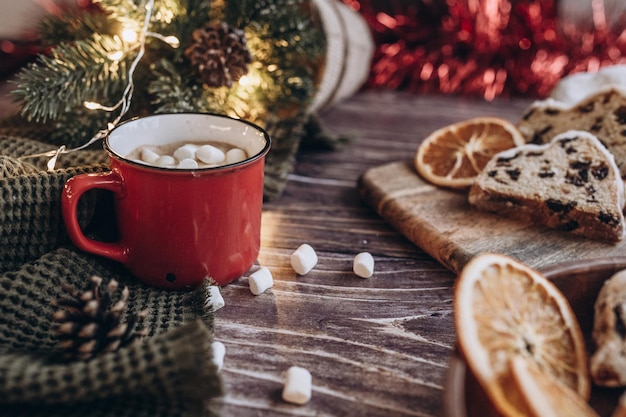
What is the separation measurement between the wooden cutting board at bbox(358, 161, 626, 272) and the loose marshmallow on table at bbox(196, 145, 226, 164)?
1.16ft

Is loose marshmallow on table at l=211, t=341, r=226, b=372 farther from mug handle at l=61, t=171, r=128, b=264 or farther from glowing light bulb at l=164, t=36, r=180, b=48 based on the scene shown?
glowing light bulb at l=164, t=36, r=180, b=48

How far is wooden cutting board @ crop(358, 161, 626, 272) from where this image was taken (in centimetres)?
92

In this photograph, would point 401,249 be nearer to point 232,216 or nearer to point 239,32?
point 232,216

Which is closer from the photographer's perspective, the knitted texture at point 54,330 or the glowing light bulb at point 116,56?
the knitted texture at point 54,330

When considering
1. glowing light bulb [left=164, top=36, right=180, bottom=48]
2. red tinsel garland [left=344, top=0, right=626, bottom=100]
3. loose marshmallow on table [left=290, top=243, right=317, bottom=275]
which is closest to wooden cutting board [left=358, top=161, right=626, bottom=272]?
loose marshmallow on table [left=290, top=243, right=317, bottom=275]

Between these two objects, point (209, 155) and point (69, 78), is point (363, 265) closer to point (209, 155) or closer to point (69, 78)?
point (209, 155)

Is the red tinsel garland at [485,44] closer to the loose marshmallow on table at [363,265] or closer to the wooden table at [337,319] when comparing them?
the wooden table at [337,319]

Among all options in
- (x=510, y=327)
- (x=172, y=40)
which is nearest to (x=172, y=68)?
(x=172, y=40)

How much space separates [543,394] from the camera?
531mm

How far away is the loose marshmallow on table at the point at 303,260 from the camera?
88 cm

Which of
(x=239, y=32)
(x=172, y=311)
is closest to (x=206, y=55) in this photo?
(x=239, y=32)

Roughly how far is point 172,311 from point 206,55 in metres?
0.51

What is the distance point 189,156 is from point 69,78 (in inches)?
13.0

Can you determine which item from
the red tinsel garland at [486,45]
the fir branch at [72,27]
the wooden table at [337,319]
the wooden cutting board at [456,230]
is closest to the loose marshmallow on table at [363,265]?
the wooden table at [337,319]
